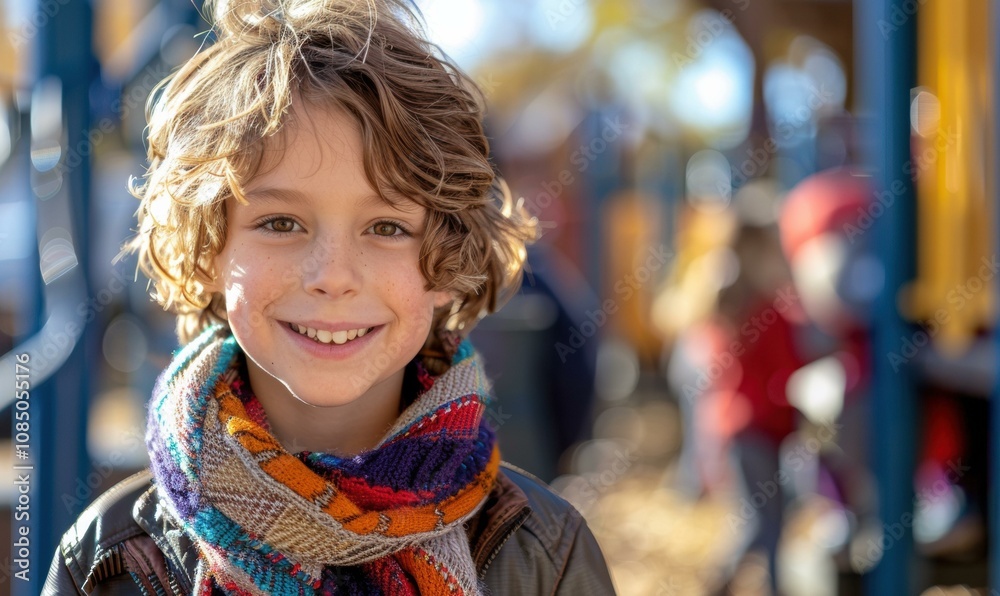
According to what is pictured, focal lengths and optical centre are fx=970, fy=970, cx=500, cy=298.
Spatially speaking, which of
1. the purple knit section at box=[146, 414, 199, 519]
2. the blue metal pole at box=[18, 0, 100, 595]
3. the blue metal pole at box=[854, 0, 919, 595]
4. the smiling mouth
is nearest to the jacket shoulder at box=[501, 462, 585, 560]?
the smiling mouth

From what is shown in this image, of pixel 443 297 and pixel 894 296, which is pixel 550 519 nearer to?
pixel 443 297

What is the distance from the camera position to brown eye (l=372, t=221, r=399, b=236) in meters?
1.40

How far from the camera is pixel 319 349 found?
4.48 feet

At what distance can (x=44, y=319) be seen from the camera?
2256 mm

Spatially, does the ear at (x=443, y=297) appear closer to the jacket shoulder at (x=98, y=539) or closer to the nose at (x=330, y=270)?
the nose at (x=330, y=270)

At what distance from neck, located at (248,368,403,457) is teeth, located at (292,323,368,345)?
0.51 feet

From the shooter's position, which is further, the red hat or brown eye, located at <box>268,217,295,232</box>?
the red hat

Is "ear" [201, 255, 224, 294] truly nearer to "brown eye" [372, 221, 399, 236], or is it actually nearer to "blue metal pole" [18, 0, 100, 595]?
"brown eye" [372, 221, 399, 236]

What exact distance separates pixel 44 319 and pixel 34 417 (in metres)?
A: 0.23

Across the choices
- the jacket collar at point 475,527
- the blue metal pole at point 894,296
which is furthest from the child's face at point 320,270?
the blue metal pole at point 894,296

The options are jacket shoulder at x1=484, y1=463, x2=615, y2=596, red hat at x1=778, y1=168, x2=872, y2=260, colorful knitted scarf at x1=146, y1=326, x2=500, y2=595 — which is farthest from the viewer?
red hat at x1=778, y1=168, x2=872, y2=260

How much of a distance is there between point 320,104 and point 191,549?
2.18 ft

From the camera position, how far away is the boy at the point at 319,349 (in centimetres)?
132

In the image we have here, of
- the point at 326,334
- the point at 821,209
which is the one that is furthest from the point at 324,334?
the point at 821,209
